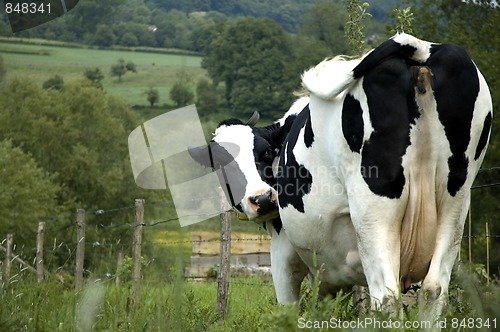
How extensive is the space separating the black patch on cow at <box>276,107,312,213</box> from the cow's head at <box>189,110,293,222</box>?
2.90 feet

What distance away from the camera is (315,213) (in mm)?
5660

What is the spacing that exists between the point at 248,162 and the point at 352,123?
2534mm

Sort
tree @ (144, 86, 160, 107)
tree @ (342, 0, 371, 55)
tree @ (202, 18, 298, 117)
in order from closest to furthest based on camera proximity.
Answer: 1. tree @ (342, 0, 371, 55)
2. tree @ (202, 18, 298, 117)
3. tree @ (144, 86, 160, 107)

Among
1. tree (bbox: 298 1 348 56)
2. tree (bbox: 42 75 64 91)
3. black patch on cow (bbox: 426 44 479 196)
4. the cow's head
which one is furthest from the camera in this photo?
tree (bbox: 298 1 348 56)

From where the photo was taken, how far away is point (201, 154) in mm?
8273

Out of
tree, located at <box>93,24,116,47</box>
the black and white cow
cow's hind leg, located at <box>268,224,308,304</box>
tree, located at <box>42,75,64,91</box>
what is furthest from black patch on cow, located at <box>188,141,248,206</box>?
tree, located at <box>93,24,116,47</box>

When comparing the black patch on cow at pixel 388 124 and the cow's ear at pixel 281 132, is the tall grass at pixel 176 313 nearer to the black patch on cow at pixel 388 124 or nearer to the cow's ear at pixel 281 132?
the black patch on cow at pixel 388 124

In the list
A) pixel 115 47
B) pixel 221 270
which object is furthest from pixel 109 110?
pixel 221 270

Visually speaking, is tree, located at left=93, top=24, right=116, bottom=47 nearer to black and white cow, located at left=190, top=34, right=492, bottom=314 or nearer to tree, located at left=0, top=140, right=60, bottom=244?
tree, located at left=0, top=140, right=60, bottom=244

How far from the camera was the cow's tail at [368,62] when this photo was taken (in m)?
4.88

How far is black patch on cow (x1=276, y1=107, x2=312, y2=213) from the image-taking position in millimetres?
5766

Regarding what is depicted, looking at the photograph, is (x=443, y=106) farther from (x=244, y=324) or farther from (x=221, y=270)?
(x=221, y=270)

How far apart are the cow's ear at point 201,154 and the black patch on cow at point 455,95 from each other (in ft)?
11.8

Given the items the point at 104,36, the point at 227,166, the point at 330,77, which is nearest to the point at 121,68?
the point at 104,36
